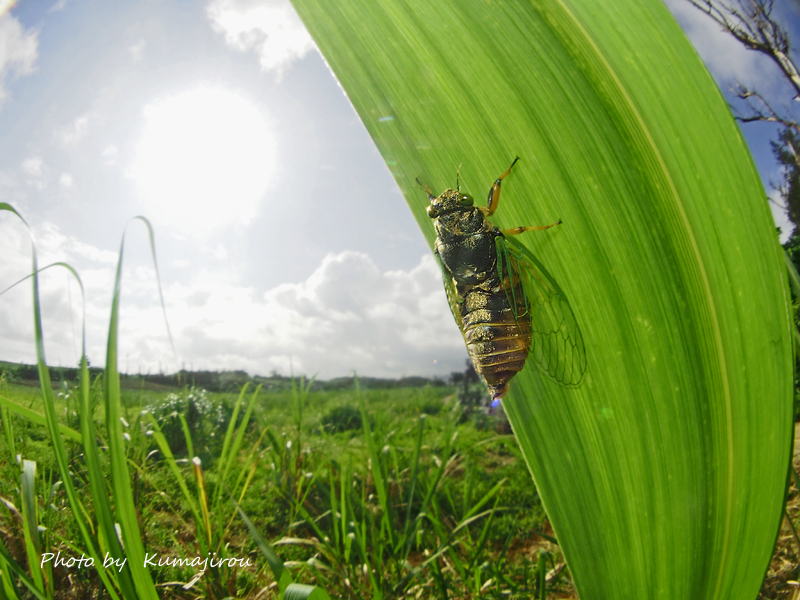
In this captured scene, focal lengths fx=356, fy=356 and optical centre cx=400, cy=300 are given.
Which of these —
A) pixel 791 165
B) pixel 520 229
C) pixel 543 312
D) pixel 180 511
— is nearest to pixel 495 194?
pixel 520 229

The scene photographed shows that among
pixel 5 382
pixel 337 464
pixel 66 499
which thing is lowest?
pixel 337 464

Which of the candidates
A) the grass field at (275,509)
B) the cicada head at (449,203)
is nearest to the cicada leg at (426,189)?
the cicada head at (449,203)

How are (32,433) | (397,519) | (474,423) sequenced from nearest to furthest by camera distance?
(32,433)
(397,519)
(474,423)

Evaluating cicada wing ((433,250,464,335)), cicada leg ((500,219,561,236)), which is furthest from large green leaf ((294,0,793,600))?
cicada wing ((433,250,464,335))

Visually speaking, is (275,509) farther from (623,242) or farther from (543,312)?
(623,242)

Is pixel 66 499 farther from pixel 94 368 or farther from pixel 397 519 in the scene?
pixel 397 519

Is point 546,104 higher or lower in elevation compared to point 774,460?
higher

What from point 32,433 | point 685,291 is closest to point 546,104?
point 685,291

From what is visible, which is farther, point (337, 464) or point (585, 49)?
point (337, 464)
